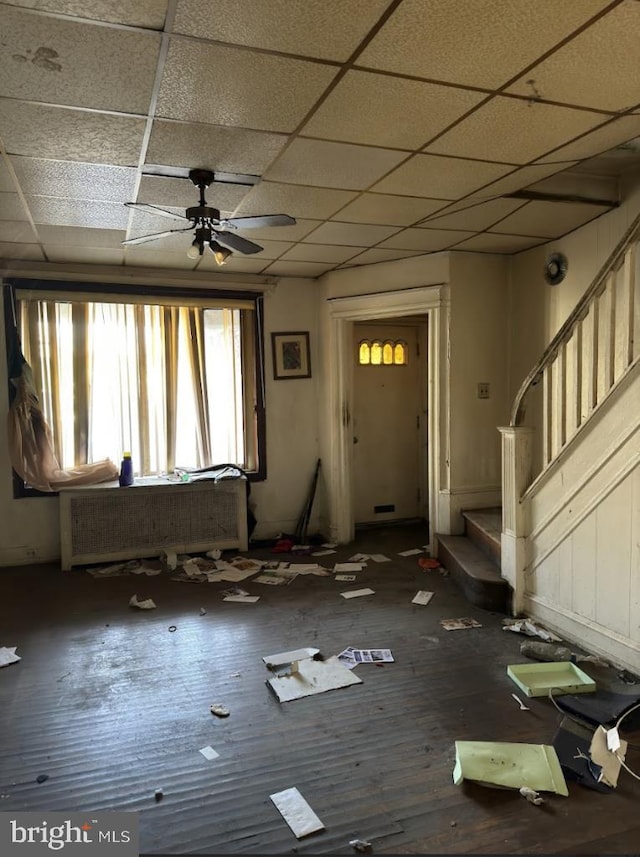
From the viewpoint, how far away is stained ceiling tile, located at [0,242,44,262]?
13.3 ft

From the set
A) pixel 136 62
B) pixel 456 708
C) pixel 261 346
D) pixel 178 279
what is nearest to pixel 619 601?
pixel 456 708

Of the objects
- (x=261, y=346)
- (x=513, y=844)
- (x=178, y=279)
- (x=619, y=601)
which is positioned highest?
(x=178, y=279)

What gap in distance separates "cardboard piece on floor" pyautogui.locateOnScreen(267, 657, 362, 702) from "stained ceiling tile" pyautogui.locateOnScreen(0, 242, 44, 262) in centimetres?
353

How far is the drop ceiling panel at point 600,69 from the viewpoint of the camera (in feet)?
5.43

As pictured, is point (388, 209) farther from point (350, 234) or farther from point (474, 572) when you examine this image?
point (474, 572)

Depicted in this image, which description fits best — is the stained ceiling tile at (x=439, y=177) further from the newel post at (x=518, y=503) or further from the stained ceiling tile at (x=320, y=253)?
→ the newel post at (x=518, y=503)

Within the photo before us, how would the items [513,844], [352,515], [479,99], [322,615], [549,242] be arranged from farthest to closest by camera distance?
[352,515] → [549,242] → [322,615] → [479,99] → [513,844]

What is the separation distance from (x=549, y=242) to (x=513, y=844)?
3898 millimetres

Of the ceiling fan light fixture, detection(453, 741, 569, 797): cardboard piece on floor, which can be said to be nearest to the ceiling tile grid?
the ceiling fan light fixture

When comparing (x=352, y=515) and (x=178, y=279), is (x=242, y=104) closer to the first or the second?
(x=178, y=279)

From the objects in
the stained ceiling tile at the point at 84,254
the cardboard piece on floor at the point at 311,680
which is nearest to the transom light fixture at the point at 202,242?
the stained ceiling tile at the point at 84,254

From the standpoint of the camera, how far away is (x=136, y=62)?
1776 millimetres

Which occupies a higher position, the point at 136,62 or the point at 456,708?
the point at 136,62

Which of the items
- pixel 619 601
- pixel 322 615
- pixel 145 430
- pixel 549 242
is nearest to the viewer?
pixel 619 601
